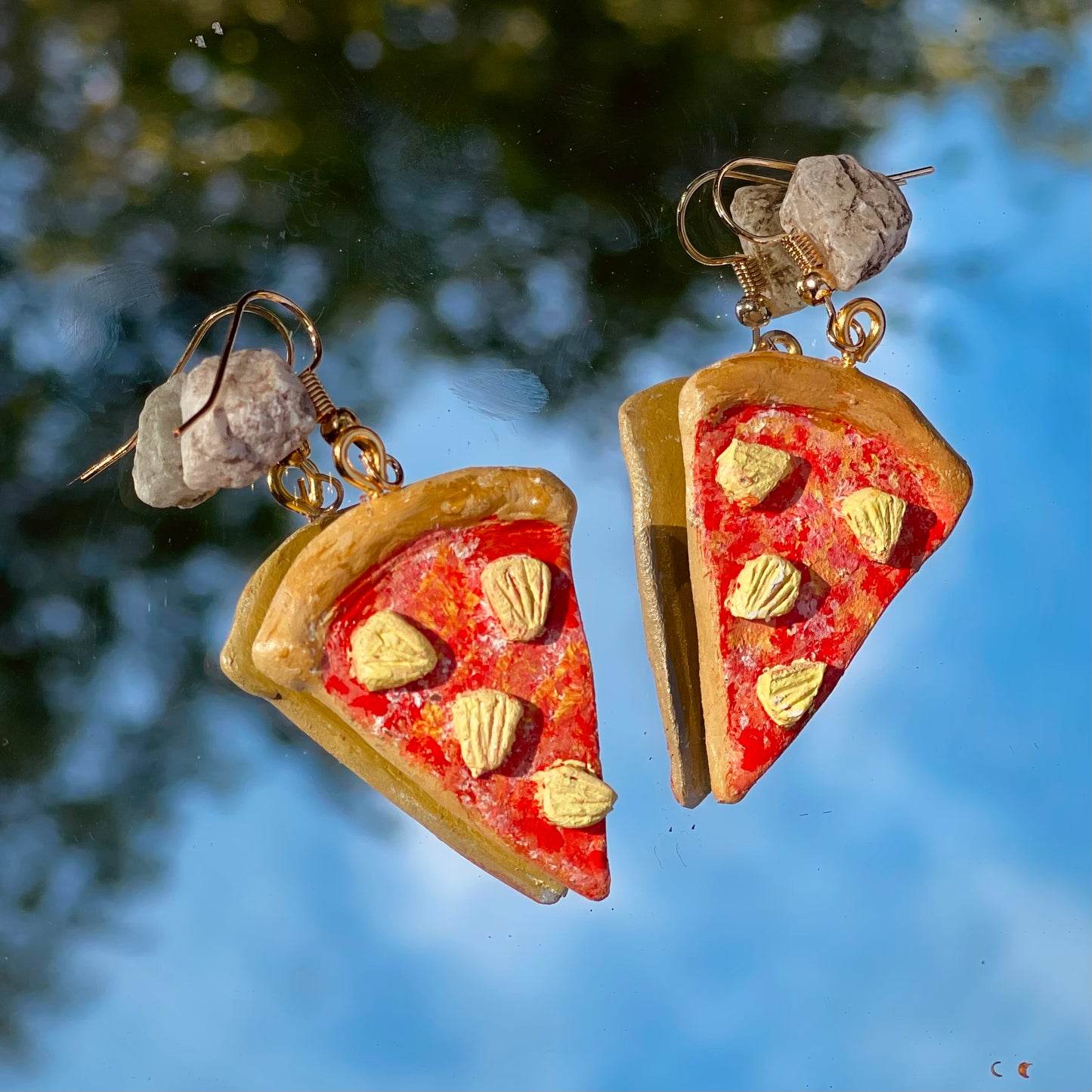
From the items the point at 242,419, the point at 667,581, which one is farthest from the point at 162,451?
the point at 667,581

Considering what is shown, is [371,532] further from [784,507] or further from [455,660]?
[784,507]

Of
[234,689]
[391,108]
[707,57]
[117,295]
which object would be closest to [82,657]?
[234,689]

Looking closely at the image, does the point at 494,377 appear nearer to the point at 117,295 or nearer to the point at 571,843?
the point at 117,295

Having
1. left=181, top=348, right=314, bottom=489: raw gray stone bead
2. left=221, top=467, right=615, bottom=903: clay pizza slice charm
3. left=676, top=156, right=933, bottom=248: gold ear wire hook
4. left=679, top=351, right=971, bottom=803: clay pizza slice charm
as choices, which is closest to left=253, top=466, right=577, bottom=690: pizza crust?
left=221, top=467, right=615, bottom=903: clay pizza slice charm

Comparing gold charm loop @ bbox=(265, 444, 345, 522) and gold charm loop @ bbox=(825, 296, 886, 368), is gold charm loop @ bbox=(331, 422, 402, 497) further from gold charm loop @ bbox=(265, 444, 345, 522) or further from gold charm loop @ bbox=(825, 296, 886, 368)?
gold charm loop @ bbox=(825, 296, 886, 368)

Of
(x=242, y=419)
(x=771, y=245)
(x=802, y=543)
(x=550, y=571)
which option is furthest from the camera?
(x=771, y=245)

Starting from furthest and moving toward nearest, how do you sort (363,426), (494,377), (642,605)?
(494,377)
(642,605)
(363,426)

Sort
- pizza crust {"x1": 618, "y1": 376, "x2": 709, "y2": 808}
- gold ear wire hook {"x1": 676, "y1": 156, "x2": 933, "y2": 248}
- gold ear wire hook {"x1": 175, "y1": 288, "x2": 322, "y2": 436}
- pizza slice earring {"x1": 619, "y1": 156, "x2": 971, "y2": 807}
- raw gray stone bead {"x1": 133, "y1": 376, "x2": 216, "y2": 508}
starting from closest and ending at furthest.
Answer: gold ear wire hook {"x1": 175, "y1": 288, "x2": 322, "y2": 436} → raw gray stone bead {"x1": 133, "y1": 376, "x2": 216, "y2": 508} → pizza slice earring {"x1": 619, "y1": 156, "x2": 971, "y2": 807} → pizza crust {"x1": 618, "y1": 376, "x2": 709, "y2": 808} → gold ear wire hook {"x1": 676, "y1": 156, "x2": 933, "y2": 248}
